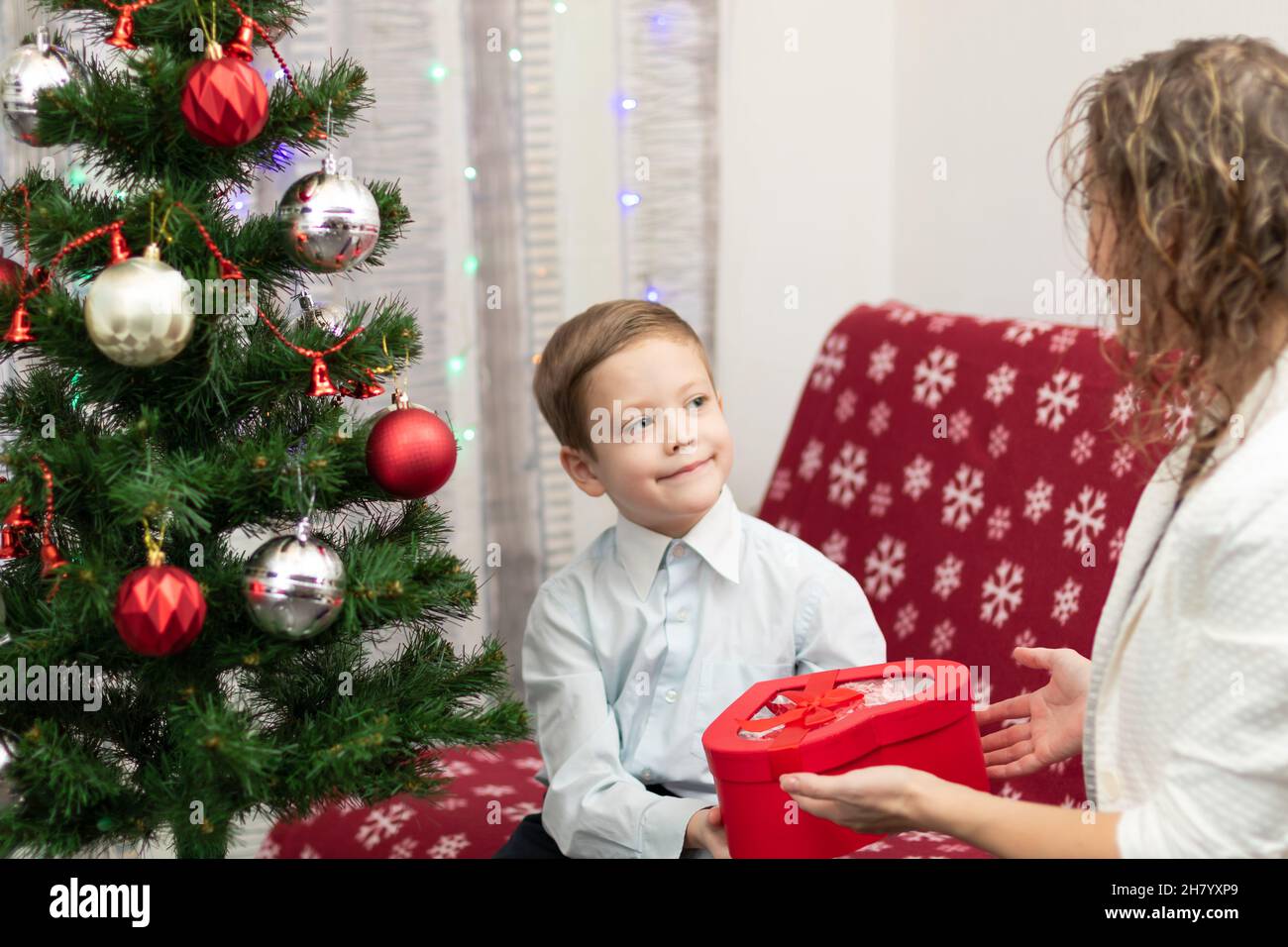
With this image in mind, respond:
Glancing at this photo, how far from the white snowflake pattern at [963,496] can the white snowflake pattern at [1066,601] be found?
20cm

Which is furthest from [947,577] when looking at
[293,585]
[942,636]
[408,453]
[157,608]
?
[157,608]

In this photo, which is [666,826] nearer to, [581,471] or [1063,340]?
[581,471]

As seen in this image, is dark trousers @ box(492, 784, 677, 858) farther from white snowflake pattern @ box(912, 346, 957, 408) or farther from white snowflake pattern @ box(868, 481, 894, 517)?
white snowflake pattern @ box(912, 346, 957, 408)

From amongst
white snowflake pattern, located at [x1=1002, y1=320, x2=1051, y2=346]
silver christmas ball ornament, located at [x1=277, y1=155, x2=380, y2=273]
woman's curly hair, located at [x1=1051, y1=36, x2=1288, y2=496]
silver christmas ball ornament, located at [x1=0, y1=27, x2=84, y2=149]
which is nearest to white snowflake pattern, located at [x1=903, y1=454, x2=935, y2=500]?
white snowflake pattern, located at [x1=1002, y1=320, x2=1051, y2=346]

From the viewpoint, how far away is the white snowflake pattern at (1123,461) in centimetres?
175

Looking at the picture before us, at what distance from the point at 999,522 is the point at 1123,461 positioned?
0.21m

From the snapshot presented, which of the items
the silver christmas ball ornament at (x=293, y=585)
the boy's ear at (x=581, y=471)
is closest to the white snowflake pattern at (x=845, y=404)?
the boy's ear at (x=581, y=471)

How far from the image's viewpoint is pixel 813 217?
2.64m

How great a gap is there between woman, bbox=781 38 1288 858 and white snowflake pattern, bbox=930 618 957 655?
78cm

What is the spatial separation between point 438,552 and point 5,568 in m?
0.44

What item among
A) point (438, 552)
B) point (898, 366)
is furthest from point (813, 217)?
point (438, 552)

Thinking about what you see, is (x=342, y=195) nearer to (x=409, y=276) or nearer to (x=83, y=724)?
(x=83, y=724)

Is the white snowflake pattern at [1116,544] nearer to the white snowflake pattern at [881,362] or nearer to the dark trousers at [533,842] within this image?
the white snowflake pattern at [881,362]

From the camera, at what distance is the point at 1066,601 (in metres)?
1.77
